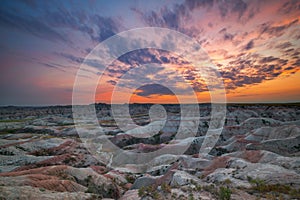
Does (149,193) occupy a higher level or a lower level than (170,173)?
Answer: higher

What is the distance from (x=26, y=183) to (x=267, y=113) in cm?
9916

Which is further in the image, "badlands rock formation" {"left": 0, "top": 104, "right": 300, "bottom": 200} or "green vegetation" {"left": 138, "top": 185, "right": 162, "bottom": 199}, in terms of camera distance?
"badlands rock formation" {"left": 0, "top": 104, "right": 300, "bottom": 200}

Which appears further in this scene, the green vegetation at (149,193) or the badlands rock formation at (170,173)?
the badlands rock formation at (170,173)

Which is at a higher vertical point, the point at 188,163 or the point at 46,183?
the point at 46,183

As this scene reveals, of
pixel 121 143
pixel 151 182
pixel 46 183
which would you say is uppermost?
pixel 46 183

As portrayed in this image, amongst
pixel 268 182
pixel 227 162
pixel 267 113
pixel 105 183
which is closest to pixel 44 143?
pixel 105 183

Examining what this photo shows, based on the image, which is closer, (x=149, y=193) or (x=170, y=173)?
(x=149, y=193)

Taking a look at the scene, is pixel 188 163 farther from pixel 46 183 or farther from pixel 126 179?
pixel 46 183

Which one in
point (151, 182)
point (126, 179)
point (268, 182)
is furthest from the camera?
point (126, 179)

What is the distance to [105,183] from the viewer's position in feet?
59.7

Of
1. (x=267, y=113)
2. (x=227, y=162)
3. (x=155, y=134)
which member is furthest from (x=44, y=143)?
(x=267, y=113)

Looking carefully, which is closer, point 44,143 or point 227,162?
point 227,162

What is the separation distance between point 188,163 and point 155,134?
43.5 meters

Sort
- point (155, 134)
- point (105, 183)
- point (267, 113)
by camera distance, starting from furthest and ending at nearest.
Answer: point (267, 113), point (155, 134), point (105, 183)
